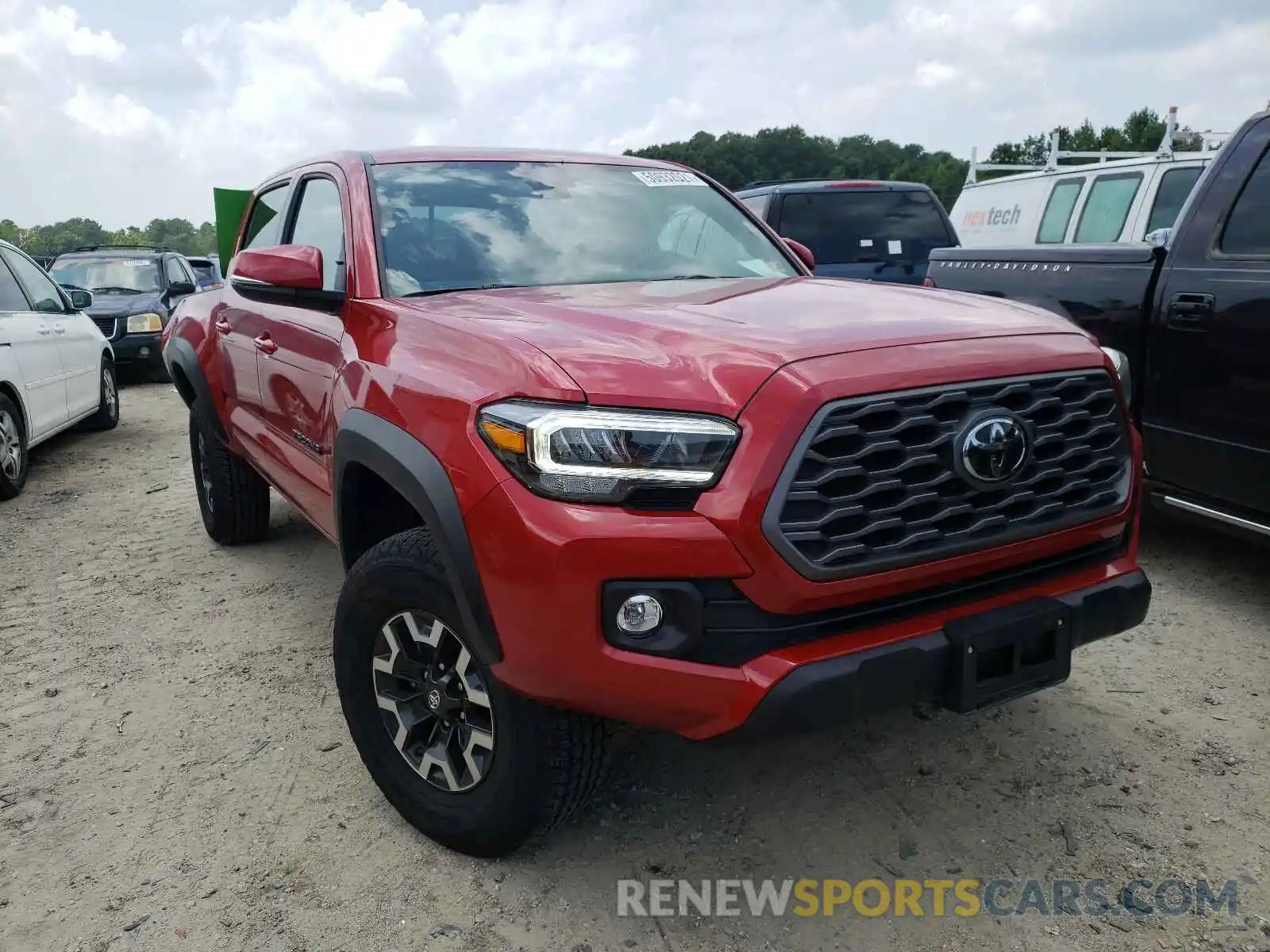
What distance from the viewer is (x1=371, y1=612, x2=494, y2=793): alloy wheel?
2.46 m

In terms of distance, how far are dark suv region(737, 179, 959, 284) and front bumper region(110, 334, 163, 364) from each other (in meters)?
7.86

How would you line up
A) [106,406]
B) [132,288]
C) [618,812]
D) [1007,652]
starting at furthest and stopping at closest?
[132,288]
[106,406]
[618,812]
[1007,652]


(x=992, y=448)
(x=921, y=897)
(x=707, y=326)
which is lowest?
(x=921, y=897)

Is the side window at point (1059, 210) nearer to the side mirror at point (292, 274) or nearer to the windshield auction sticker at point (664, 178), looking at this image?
the windshield auction sticker at point (664, 178)

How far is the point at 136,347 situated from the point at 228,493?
8393 mm

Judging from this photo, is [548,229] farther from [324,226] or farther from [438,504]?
[438,504]

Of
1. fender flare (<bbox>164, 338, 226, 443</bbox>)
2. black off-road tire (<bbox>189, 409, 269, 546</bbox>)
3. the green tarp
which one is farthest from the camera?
the green tarp

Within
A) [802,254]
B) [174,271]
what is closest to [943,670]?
[802,254]

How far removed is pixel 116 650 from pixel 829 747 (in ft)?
9.16

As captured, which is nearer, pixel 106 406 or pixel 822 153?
pixel 106 406

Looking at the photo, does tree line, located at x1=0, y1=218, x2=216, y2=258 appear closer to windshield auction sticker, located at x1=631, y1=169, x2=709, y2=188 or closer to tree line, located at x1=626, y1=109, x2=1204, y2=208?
tree line, located at x1=626, y1=109, x2=1204, y2=208

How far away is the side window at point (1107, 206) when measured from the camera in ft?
27.9

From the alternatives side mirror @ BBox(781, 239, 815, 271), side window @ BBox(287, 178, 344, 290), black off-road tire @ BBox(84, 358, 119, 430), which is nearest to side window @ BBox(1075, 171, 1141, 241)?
side mirror @ BBox(781, 239, 815, 271)

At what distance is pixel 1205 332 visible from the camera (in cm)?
394
